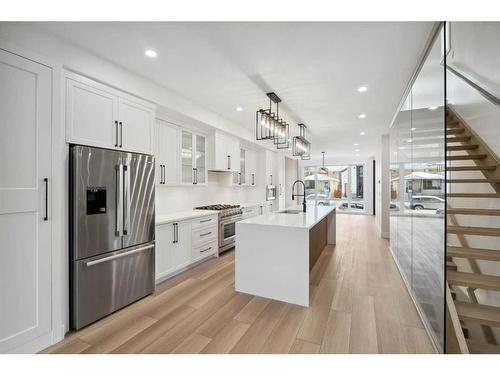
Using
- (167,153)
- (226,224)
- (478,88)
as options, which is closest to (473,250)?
(478,88)

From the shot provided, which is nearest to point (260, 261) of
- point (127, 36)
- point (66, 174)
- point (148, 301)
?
point (148, 301)

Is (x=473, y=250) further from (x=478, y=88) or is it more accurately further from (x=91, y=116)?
(x=91, y=116)

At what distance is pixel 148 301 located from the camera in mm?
2672

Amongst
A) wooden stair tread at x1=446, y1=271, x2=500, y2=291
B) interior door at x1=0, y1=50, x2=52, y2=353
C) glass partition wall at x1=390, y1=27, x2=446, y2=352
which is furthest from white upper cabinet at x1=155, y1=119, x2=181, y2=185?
wooden stair tread at x1=446, y1=271, x2=500, y2=291

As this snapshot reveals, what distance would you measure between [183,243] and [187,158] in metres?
1.48

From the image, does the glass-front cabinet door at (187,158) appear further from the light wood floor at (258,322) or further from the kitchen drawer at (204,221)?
the light wood floor at (258,322)

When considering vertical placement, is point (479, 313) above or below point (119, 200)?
below

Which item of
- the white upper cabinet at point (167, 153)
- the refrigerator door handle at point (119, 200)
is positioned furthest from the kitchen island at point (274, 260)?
the white upper cabinet at point (167, 153)

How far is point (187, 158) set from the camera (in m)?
4.10

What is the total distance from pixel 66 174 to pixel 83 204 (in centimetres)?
30

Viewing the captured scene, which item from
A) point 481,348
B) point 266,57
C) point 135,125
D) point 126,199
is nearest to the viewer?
point 481,348

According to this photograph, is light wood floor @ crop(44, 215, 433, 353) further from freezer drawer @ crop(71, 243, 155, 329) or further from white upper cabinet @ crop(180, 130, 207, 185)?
white upper cabinet @ crop(180, 130, 207, 185)

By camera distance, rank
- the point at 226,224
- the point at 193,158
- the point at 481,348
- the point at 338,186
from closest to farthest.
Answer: the point at 481,348
the point at 193,158
the point at 226,224
the point at 338,186

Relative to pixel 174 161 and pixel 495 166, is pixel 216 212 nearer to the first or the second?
pixel 174 161
